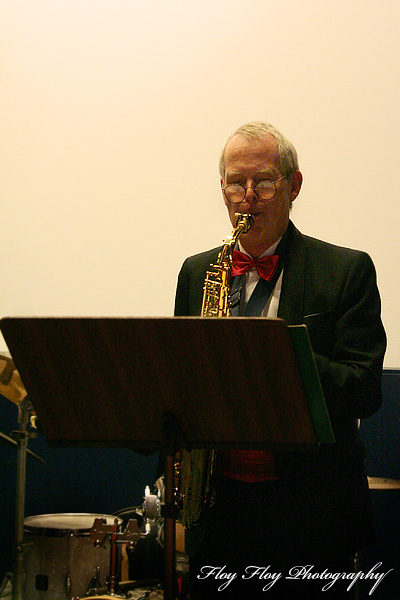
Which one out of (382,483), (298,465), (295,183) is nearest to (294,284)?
(295,183)

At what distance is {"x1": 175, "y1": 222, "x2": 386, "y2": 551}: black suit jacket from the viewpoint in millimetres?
1859

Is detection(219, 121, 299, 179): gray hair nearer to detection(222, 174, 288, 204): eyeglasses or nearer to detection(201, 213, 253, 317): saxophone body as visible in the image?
detection(222, 174, 288, 204): eyeglasses

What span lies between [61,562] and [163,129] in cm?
199

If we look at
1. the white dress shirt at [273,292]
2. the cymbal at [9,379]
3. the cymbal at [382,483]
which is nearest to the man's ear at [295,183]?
the white dress shirt at [273,292]

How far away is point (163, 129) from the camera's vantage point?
12.4ft

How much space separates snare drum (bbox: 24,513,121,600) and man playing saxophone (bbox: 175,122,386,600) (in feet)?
4.33

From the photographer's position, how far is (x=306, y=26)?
359cm

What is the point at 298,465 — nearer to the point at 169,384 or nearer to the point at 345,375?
the point at 345,375

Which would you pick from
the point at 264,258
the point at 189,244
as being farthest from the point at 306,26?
the point at 264,258

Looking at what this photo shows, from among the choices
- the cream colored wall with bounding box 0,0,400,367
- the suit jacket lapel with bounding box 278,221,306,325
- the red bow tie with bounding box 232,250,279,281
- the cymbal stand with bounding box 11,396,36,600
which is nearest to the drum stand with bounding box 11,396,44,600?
the cymbal stand with bounding box 11,396,36,600

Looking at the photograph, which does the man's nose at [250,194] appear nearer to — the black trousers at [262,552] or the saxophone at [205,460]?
the saxophone at [205,460]

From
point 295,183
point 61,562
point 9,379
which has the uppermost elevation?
point 295,183

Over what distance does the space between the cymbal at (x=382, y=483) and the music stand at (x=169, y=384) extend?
1658 millimetres

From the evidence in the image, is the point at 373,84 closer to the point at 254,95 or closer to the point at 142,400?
the point at 254,95
